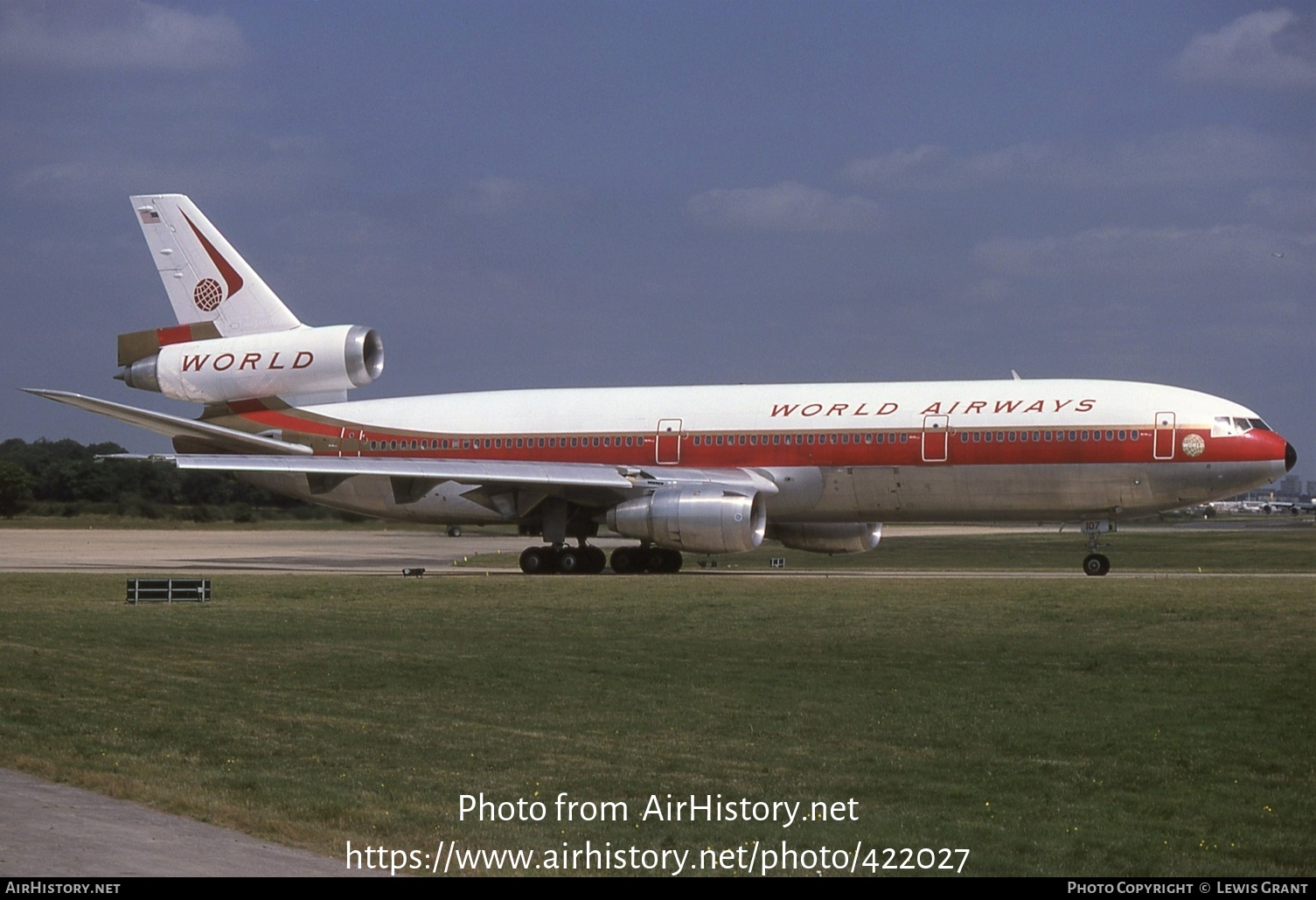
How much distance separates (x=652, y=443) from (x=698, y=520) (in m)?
3.93

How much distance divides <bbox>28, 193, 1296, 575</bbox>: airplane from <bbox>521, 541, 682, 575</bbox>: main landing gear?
44 millimetres

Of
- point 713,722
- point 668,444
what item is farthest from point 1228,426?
point 713,722

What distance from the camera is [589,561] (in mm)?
31359

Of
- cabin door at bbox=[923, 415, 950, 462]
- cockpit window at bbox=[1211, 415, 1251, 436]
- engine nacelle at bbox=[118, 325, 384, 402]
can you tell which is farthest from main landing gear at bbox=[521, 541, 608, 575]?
cockpit window at bbox=[1211, 415, 1251, 436]

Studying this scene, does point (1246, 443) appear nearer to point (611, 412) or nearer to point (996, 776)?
point (611, 412)

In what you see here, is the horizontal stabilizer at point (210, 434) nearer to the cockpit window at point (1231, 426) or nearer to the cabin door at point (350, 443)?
the cabin door at point (350, 443)

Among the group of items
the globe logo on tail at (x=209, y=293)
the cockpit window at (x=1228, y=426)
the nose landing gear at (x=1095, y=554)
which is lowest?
the nose landing gear at (x=1095, y=554)

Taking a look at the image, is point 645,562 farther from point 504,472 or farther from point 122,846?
point 122,846

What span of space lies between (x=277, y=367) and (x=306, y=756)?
2539 cm

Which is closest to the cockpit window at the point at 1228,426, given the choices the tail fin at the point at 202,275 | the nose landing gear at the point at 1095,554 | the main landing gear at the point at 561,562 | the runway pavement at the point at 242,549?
the nose landing gear at the point at 1095,554

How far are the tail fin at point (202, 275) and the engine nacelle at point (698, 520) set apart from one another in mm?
11253

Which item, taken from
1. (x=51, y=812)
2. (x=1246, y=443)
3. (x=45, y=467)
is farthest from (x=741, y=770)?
(x=45, y=467)

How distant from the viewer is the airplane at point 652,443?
28.3 m

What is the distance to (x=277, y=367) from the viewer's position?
34406 mm
